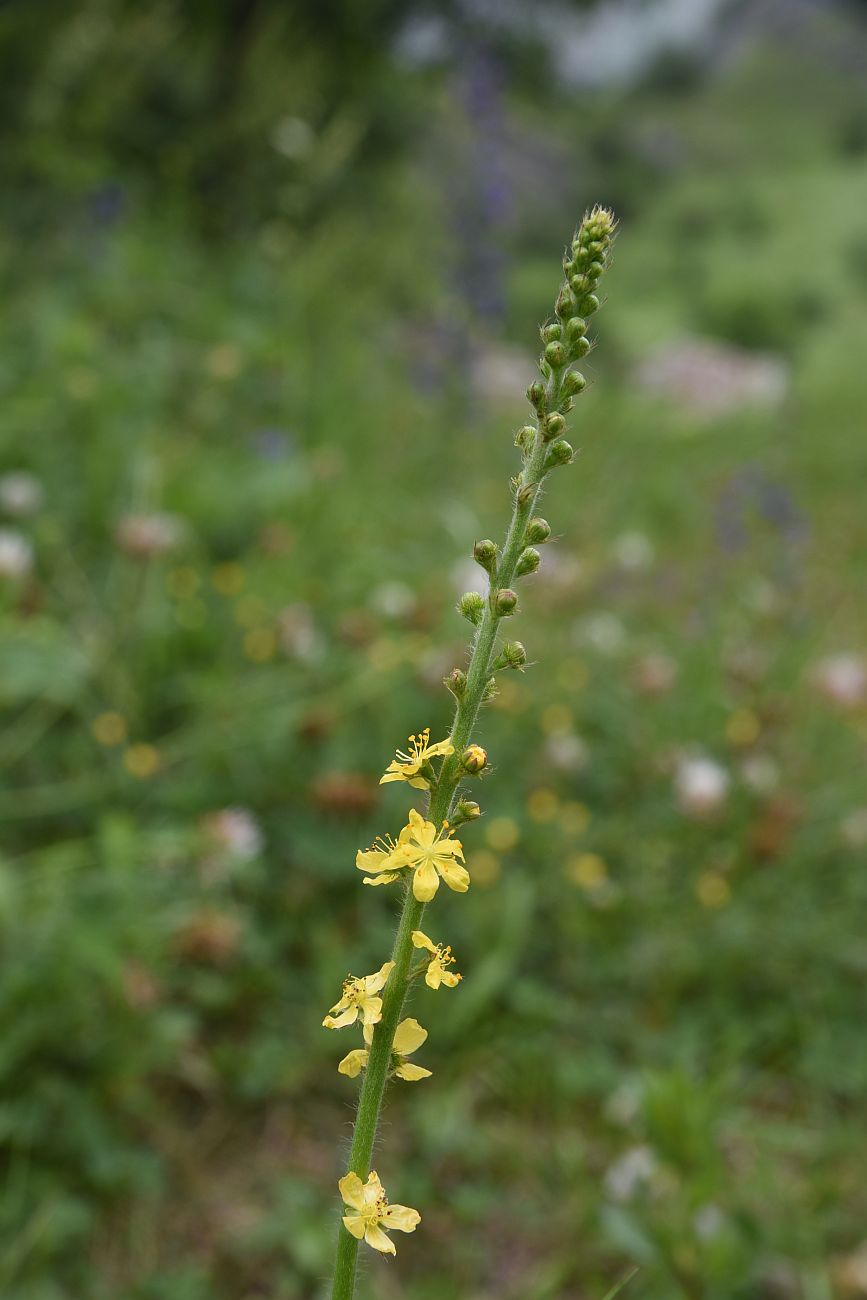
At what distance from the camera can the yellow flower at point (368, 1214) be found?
2.17 feet

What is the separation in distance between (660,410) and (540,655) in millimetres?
4574

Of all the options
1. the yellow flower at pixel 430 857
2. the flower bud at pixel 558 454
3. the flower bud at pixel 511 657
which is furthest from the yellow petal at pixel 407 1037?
the flower bud at pixel 558 454

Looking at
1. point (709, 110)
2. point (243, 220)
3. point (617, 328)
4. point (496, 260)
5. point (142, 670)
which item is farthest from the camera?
point (709, 110)

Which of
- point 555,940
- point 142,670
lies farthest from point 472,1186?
point 142,670

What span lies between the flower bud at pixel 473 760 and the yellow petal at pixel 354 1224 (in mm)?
262

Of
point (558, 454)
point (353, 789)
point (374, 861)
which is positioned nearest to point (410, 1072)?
point (374, 861)

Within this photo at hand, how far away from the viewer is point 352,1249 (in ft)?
2.27

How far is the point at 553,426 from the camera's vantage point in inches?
26.9

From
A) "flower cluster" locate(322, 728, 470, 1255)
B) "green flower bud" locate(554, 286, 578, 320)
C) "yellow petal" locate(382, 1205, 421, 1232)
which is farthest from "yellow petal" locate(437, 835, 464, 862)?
"green flower bud" locate(554, 286, 578, 320)

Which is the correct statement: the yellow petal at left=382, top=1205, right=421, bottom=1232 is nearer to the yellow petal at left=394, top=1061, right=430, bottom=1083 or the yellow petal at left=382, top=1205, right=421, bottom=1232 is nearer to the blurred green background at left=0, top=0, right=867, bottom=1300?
the yellow petal at left=394, top=1061, right=430, bottom=1083

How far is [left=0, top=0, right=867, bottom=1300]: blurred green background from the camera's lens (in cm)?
203

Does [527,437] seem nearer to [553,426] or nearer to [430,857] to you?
[553,426]

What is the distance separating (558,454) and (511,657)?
0.13 metres

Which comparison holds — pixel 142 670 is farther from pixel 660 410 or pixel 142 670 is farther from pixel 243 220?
pixel 660 410
